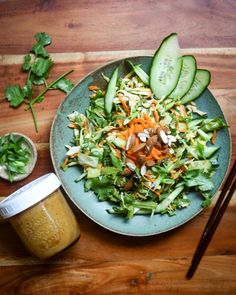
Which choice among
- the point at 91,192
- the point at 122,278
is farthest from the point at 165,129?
the point at 122,278

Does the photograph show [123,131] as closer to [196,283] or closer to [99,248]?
[99,248]

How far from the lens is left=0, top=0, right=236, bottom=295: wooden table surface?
167 cm

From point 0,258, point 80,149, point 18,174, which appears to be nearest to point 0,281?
point 0,258

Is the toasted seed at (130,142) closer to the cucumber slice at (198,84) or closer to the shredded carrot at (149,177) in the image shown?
the shredded carrot at (149,177)

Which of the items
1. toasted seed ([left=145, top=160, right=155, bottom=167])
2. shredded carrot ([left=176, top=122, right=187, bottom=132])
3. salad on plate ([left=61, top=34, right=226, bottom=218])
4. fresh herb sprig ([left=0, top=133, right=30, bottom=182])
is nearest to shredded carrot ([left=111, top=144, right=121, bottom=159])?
salad on plate ([left=61, top=34, right=226, bottom=218])

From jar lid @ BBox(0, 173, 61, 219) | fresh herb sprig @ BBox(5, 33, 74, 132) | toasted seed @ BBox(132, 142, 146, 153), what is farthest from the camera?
fresh herb sprig @ BBox(5, 33, 74, 132)

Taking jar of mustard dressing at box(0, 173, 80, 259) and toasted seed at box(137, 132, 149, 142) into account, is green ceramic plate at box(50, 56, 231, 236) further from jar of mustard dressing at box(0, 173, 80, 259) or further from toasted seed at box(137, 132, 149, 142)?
toasted seed at box(137, 132, 149, 142)

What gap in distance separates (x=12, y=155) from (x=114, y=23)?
0.66 metres

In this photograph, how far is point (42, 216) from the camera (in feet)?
4.84

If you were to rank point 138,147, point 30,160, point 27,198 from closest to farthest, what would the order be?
point 27,198, point 138,147, point 30,160

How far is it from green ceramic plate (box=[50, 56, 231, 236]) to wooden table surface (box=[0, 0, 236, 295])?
9cm

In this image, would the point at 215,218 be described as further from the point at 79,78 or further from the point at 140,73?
the point at 79,78

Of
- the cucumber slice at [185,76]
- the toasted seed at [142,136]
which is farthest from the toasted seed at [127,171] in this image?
the cucumber slice at [185,76]

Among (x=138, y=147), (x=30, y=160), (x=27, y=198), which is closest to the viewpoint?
(x=27, y=198)
